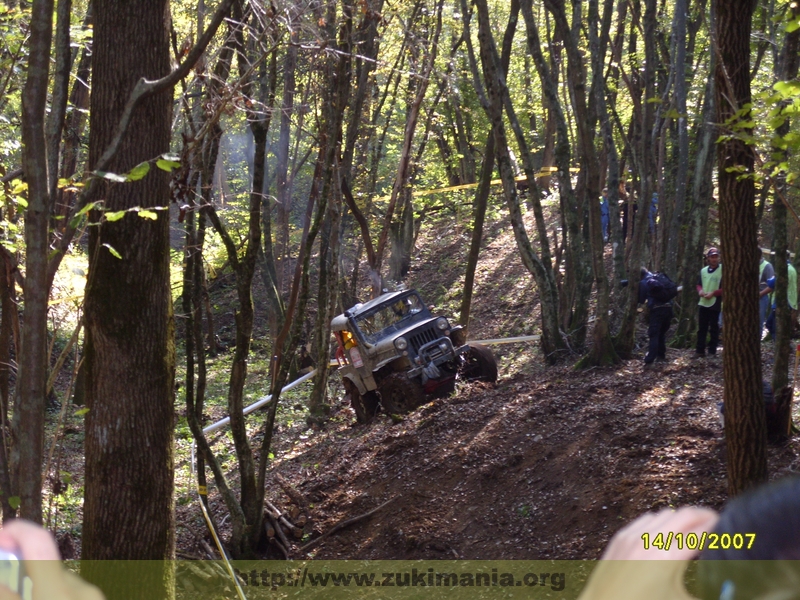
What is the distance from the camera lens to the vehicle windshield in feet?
42.7

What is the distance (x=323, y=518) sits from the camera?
8.55 metres

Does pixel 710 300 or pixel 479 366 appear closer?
pixel 710 300


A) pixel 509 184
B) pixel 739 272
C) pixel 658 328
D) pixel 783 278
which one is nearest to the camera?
pixel 739 272

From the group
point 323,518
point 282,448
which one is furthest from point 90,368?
point 282,448

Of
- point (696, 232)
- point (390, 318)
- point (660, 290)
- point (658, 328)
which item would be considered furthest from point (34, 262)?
point (696, 232)

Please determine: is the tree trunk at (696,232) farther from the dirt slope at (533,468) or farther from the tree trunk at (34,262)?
the tree trunk at (34,262)

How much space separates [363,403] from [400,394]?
100 cm

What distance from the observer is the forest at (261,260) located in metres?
4.16

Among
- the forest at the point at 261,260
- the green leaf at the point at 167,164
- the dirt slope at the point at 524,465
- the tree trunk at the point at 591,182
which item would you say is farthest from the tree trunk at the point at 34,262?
the tree trunk at the point at 591,182

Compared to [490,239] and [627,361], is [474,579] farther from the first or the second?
[490,239]

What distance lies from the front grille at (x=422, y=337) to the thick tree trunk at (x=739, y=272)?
795 cm

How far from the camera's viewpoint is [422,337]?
41.1ft

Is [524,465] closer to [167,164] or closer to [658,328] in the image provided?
[658,328]

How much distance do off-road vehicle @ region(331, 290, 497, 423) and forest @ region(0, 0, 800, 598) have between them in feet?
1.60
